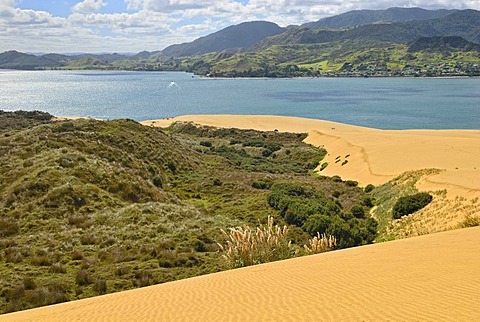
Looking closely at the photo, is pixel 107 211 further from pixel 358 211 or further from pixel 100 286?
pixel 358 211

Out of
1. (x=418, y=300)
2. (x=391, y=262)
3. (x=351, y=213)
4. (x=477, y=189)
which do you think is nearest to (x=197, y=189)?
(x=351, y=213)

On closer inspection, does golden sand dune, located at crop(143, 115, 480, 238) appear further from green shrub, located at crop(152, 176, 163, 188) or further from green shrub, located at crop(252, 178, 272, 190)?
green shrub, located at crop(152, 176, 163, 188)

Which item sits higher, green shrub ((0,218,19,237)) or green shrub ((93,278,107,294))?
green shrub ((93,278,107,294))

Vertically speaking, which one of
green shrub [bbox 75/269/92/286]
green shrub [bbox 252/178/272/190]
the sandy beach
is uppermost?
the sandy beach

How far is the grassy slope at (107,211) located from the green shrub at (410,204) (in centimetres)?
515

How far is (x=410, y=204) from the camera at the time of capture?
2139cm

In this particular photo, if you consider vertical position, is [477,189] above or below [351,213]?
above

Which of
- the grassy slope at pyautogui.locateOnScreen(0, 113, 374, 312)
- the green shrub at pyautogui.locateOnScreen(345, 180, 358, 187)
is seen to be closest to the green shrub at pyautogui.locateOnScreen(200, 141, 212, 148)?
the grassy slope at pyautogui.locateOnScreen(0, 113, 374, 312)

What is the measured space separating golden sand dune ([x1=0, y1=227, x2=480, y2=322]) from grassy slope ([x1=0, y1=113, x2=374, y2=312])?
2.99m

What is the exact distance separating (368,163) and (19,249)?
31968mm

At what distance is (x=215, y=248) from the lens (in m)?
16.1

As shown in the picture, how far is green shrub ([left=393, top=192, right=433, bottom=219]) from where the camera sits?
21188mm

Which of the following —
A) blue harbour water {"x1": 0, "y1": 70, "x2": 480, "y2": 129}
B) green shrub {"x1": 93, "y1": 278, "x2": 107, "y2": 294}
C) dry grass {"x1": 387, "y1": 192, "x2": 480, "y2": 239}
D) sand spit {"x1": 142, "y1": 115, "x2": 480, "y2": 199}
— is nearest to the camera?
green shrub {"x1": 93, "y1": 278, "x2": 107, "y2": 294}

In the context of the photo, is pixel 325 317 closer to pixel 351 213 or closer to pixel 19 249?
pixel 19 249
